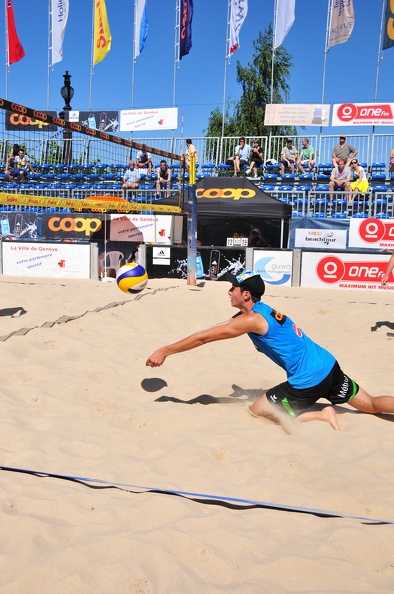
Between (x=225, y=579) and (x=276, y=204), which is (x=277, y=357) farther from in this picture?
(x=276, y=204)

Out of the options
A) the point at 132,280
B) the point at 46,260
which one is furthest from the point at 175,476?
the point at 46,260

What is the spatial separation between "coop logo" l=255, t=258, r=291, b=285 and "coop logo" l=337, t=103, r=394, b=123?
836cm

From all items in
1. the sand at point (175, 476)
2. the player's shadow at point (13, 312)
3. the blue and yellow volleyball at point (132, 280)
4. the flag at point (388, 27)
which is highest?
the flag at point (388, 27)

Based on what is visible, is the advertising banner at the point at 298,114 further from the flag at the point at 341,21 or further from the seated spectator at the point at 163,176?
the seated spectator at the point at 163,176

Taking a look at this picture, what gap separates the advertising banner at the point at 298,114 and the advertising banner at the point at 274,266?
8.26 m

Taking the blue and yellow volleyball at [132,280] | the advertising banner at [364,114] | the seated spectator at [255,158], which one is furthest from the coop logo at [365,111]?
the blue and yellow volleyball at [132,280]

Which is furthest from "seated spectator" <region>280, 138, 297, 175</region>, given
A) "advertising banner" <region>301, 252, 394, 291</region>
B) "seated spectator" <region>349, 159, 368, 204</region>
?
"advertising banner" <region>301, 252, 394, 291</region>

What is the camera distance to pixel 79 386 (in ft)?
14.9

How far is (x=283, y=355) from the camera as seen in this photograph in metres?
3.90

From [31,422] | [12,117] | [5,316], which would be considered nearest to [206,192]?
[12,117]

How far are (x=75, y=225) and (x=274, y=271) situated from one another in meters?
5.07

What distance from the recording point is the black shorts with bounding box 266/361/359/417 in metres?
3.94

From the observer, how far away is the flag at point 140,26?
2188cm

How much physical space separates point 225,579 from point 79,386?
2.63 metres
